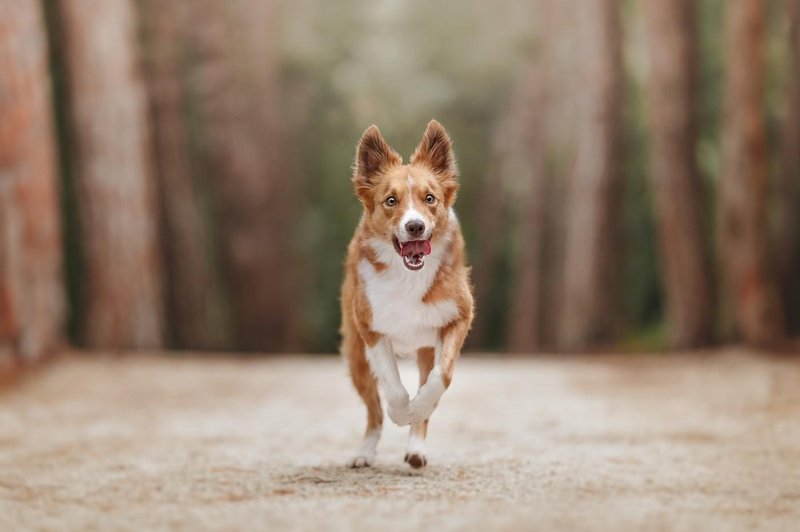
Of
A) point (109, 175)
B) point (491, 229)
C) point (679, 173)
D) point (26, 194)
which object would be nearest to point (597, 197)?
point (679, 173)

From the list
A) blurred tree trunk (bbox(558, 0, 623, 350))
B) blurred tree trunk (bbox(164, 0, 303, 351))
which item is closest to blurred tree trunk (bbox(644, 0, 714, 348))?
blurred tree trunk (bbox(558, 0, 623, 350))

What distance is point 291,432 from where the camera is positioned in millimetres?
5871

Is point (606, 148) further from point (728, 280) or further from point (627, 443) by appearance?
point (627, 443)

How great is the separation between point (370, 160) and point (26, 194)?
18.8ft

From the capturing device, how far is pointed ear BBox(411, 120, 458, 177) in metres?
3.49

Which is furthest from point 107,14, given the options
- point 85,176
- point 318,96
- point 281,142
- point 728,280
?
point 728,280

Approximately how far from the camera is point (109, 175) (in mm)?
9672

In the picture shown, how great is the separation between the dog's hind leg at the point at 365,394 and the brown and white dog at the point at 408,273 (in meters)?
0.39

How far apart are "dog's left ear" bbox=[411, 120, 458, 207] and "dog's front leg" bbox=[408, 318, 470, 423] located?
0.46 metres

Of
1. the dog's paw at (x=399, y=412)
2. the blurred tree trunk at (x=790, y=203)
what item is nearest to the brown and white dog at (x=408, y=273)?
the dog's paw at (x=399, y=412)

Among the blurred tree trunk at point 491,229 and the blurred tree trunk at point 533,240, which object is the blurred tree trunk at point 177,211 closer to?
the blurred tree trunk at point 533,240

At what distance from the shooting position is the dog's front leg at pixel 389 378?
3533 millimetres

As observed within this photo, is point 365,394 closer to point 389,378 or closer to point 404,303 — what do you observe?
point 389,378

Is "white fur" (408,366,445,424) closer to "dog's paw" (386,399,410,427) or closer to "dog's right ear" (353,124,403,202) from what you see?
"dog's paw" (386,399,410,427)
